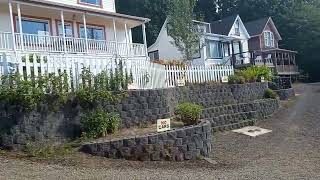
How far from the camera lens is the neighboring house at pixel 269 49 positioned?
45366 mm

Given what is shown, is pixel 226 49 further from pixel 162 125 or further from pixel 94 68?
pixel 162 125

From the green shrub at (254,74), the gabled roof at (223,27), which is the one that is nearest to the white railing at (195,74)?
the green shrub at (254,74)

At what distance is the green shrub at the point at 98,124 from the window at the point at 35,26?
1094 centimetres

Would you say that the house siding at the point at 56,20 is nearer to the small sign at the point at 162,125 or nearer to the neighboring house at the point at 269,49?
the small sign at the point at 162,125

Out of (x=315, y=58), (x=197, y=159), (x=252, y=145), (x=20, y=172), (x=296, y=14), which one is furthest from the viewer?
(x=296, y=14)

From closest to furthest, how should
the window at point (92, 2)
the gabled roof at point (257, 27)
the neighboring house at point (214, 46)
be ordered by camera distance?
the window at point (92, 2)
the neighboring house at point (214, 46)
the gabled roof at point (257, 27)

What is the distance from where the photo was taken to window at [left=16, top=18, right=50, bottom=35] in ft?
69.2

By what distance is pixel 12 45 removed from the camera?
1839 centimetres

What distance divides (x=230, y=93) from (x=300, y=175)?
11.0 meters

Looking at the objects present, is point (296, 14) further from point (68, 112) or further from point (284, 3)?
point (68, 112)

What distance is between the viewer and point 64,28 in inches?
866

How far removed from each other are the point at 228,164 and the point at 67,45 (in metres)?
12.5

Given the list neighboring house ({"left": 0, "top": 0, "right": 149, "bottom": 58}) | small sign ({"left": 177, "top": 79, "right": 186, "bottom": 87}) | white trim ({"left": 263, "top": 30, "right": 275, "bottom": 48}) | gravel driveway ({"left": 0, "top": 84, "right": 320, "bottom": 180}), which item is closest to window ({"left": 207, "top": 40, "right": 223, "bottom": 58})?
white trim ({"left": 263, "top": 30, "right": 275, "bottom": 48})

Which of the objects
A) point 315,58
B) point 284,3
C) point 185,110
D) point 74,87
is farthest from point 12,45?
point 284,3
